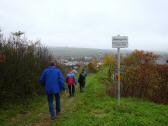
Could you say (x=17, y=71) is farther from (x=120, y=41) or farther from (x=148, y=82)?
(x=148, y=82)

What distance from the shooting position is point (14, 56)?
10.8m

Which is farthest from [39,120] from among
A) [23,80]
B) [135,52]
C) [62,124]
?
[135,52]

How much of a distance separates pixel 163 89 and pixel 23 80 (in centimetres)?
708

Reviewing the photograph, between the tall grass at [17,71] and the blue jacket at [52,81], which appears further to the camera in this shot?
the tall grass at [17,71]

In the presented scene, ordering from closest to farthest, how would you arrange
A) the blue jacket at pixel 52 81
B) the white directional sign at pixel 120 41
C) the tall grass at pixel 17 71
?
the blue jacket at pixel 52 81 → the white directional sign at pixel 120 41 → the tall grass at pixel 17 71

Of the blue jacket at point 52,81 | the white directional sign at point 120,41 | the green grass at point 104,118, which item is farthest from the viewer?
the white directional sign at point 120,41

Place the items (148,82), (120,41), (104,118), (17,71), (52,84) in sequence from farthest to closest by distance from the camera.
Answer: (148,82) < (17,71) < (120,41) < (52,84) < (104,118)

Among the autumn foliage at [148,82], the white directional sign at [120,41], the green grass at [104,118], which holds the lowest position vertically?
the green grass at [104,118]

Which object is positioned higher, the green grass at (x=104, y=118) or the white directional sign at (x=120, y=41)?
the white directional sign at (x=120, y=41)

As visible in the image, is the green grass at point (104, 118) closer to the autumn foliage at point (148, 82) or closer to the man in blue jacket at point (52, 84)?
the man in blue jacket at point (52, 84)

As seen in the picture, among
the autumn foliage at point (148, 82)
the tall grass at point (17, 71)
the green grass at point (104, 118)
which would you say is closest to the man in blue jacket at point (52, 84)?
the green grass at point (104, 118)

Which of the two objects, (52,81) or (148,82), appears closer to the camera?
(52,81)

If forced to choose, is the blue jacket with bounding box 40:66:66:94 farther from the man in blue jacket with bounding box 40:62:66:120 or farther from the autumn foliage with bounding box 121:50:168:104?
the autumn foliage with bounding box 121:50:168:104

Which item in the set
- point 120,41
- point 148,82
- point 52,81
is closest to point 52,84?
point 52,81
